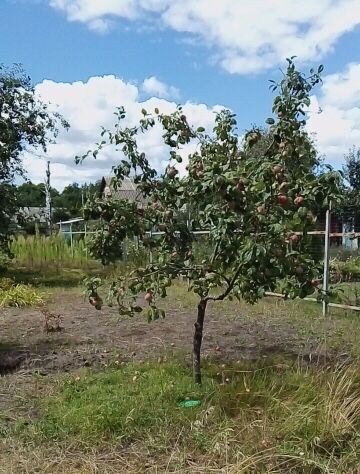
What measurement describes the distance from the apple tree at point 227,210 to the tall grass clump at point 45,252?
1143 cm

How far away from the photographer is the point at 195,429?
3529 millimetres

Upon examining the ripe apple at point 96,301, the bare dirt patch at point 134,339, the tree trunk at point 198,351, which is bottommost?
the bare dirt patch at point 134,339

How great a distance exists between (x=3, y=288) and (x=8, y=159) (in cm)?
409

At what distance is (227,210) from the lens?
12.2ft

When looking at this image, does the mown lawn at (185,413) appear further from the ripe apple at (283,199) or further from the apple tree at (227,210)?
the ripe apple at (283,199)

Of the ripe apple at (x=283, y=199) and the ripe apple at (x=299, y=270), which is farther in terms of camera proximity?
the ripe apple at (x=299, y=270)

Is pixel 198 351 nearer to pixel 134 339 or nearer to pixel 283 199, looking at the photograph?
pixel 283 199

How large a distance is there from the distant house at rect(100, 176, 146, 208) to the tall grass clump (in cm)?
1120

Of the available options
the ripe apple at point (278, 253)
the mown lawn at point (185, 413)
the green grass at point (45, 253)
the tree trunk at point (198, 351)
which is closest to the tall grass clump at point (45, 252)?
the green grass at point (45, 253)

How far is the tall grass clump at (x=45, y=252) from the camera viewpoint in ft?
51.8

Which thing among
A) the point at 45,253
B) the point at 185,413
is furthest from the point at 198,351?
the point at 45,253

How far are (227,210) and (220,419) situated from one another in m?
1.30

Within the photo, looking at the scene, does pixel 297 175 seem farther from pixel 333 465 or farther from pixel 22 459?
pixel 22 459

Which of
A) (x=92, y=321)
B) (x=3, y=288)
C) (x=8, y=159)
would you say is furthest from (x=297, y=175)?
(x=8, y=159)
